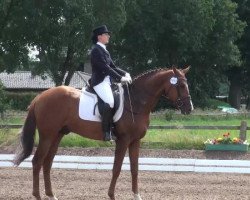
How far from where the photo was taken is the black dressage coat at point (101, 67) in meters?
9.33

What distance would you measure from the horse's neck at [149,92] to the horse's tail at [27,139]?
194 centimetres

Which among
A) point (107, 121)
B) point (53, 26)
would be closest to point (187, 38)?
point (53, 26)

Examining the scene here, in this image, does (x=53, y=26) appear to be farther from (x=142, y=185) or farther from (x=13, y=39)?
(x=142, y=185)

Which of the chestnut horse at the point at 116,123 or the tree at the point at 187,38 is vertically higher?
the tree at the point at 187,38

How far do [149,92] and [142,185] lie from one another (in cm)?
242

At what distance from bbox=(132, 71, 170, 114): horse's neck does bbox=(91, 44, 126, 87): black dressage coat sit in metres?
0.44

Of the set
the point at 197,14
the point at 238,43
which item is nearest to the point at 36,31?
the point at 197,14

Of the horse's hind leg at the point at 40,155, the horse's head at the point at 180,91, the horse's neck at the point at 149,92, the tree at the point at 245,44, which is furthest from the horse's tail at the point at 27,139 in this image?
the tree at the point at 245,44

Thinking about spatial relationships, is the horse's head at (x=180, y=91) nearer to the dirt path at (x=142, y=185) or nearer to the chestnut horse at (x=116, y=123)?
the chestnut horse at (x=116, y=123)

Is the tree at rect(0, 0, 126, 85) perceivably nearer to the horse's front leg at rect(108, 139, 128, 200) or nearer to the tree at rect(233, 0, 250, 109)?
the tree at rect(233, 0, 250, 109)

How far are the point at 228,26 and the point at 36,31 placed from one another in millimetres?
21798

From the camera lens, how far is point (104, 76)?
947 centimetres

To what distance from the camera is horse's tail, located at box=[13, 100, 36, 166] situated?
9867 mm

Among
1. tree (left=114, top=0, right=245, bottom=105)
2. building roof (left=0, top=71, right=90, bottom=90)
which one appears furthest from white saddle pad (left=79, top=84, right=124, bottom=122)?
building roof (left=0, top=71, right=90, bottom=90)
